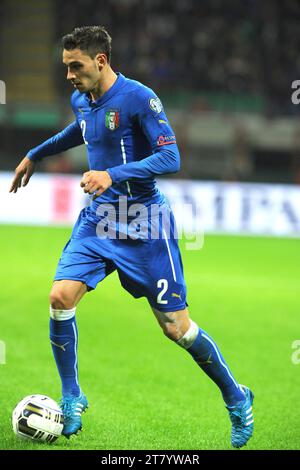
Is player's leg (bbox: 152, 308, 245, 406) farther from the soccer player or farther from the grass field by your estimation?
the grass field

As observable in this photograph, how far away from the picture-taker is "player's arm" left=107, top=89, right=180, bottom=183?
464 cm

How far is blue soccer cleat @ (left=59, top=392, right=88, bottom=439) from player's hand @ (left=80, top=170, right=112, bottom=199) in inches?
47.9

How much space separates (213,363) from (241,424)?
38 cm

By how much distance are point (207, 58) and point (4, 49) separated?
18.4 feet

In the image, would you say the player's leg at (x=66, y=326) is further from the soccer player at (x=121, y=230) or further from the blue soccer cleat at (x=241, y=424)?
the blue soccer cleat at (x=241, y=424)

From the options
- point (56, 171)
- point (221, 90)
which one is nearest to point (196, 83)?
point (221, 90)

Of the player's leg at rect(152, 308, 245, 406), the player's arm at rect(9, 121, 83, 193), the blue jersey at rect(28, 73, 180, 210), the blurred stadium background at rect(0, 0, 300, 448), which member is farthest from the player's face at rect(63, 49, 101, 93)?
the blurred stadium background at rect(0, 0, 300, 448)

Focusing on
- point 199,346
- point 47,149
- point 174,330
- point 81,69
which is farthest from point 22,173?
point 199,346

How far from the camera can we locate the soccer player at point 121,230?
4699 mm

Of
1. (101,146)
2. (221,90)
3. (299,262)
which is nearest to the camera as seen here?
(101,146)

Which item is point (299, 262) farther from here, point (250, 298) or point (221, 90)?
point (221, 90)

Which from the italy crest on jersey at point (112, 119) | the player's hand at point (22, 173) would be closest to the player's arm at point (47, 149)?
the player's hand at point (22, 173)

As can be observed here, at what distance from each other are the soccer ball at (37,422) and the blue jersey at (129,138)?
4.06 ft

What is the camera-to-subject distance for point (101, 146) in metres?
4.91
